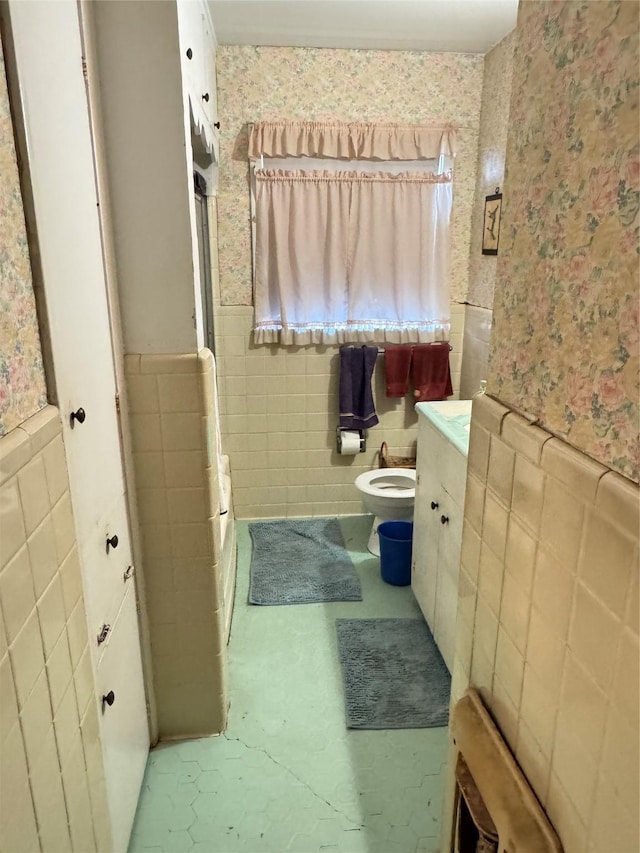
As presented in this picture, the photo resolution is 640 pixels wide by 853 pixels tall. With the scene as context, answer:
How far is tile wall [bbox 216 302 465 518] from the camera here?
3.26 m

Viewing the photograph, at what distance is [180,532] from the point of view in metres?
1.77

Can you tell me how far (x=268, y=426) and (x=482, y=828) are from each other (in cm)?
253

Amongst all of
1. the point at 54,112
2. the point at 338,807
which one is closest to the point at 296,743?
the point at 338,807

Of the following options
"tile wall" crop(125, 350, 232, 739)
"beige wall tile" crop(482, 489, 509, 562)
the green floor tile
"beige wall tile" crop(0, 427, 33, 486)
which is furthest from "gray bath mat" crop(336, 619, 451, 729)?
"beige wall tile" crop(0, 427, 33, 486)

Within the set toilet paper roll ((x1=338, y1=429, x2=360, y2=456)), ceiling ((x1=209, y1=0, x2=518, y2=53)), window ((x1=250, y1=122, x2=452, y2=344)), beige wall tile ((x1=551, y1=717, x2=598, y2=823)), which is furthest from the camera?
toilet paper roll ((x1=338, y1=429, x2=360, y2=456))

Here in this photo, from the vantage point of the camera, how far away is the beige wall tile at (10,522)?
2.73 feet

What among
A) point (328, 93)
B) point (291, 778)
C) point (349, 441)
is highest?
point (328, 93)

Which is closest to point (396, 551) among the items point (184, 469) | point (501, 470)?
point (184, 469)

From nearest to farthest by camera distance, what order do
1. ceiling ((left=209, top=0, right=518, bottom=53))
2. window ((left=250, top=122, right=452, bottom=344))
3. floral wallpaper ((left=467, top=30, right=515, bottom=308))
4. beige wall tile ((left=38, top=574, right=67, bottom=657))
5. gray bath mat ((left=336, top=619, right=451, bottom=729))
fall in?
beige wall tile ((left=38, top=574, right=67, bottom=657)) < gray bath mat ((left=336, top=619, right=451, bottom=729)) < ceiling ((left=209, top=0, right=518, bottom=53)) < floral wallpaper ((left=467, top=30, right=515, bottom=308)) < window ((left=250, top=122, right=452, bottom=344))

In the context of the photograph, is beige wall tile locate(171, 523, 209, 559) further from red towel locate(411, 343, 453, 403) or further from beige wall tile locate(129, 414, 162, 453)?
red towel locate(411, 343, 453, 403)

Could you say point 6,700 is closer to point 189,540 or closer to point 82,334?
point 82,334

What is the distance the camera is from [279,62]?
288 centimetres

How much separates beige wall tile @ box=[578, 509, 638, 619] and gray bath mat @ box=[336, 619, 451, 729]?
1542 mm

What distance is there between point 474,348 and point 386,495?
0.97 metres
